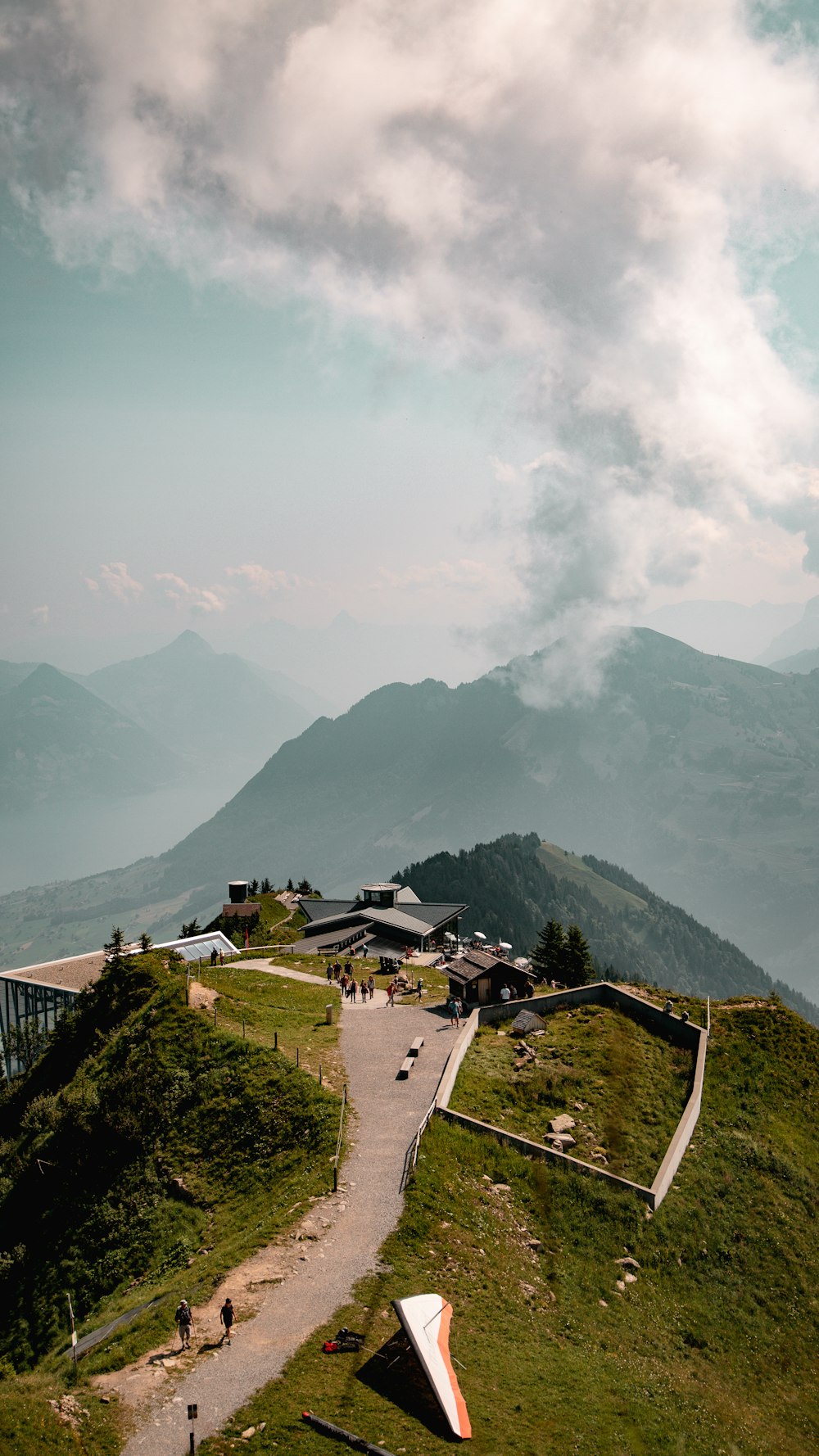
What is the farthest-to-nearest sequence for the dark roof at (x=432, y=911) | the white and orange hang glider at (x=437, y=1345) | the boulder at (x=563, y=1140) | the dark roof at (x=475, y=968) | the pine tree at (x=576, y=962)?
the dark roof at (x=432, y=911) → the pine tree at (x=576, y=962) → the dark roof at (x=475, y=968) → the boulder at (x=563, y=1140) → the white and orange hang glider at (x=437, y=1345)

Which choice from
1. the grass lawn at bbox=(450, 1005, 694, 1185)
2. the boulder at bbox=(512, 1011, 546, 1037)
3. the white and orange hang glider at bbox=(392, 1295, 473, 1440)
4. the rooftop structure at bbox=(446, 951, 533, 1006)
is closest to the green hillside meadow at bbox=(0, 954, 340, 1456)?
the white and orange hang glider at bbox=(392, 1295, 473, 1440)

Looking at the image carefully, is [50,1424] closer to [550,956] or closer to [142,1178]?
[142,1178]

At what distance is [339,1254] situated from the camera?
30.2 metres

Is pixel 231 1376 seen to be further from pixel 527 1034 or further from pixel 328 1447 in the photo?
pixel 527 1034

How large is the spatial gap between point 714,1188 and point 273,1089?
2359cm

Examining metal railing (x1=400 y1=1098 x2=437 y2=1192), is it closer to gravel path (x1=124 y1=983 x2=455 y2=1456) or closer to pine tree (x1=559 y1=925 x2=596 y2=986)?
gravel path (x1=124 y1=983 x2=455 y2=1456)

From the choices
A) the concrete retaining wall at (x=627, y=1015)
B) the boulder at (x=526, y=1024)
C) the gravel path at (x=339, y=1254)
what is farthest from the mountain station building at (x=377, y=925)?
the gravel path at (x=339, y=1254)

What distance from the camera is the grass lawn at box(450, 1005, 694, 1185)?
144 ft

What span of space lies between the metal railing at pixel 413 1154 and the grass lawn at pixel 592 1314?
0.45 metres

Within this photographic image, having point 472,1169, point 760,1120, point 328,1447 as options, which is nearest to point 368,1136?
point 472,1169

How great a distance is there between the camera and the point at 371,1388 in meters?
23.6

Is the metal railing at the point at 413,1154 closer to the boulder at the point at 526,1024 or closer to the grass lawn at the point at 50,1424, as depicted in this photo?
the grass lawn at the point at 50,1424

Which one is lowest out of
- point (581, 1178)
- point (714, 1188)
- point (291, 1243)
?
point (714, 1188)

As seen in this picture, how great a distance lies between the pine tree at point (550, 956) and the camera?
256 ft
